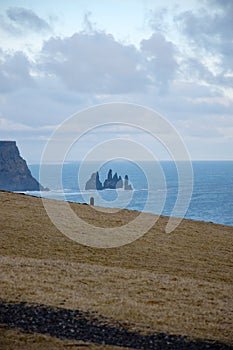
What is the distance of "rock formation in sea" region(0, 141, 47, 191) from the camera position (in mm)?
125312

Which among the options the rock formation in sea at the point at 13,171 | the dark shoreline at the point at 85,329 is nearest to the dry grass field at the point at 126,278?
the dark shoreline at the point at 85,329

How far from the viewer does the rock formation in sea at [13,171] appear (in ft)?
411

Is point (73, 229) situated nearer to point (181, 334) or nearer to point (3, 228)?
point (3, 228)

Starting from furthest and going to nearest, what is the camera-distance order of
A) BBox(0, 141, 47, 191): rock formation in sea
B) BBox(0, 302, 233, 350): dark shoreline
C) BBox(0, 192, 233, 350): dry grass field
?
1. BBox(0, 141, 47, 191): rock formation in sea
2. BBox(0, 192, 233, 350): dry grass field
3. BBox(0, 302, 233, 350): dark shoreline

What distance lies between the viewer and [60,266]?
15742 millimetres

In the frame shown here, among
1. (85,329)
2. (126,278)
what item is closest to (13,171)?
(126,278)

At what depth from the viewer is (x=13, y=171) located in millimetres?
127250

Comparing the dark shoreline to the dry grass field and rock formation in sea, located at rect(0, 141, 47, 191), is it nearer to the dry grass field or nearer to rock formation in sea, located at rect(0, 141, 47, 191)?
the dry grass field

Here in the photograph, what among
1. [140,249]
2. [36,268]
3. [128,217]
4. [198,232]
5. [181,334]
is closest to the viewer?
[181,334]

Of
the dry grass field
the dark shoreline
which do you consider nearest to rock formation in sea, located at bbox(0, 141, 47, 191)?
the dry grass field

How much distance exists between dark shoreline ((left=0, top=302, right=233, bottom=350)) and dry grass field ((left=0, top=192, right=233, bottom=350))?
31 cm

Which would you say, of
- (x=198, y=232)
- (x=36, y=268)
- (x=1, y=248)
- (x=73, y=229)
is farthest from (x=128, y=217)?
(x=36, y=268)

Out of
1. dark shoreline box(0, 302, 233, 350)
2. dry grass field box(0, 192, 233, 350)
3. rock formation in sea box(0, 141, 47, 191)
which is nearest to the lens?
dark shoreline box(0, 302, 233, 350)

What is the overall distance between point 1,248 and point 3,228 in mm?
3351
